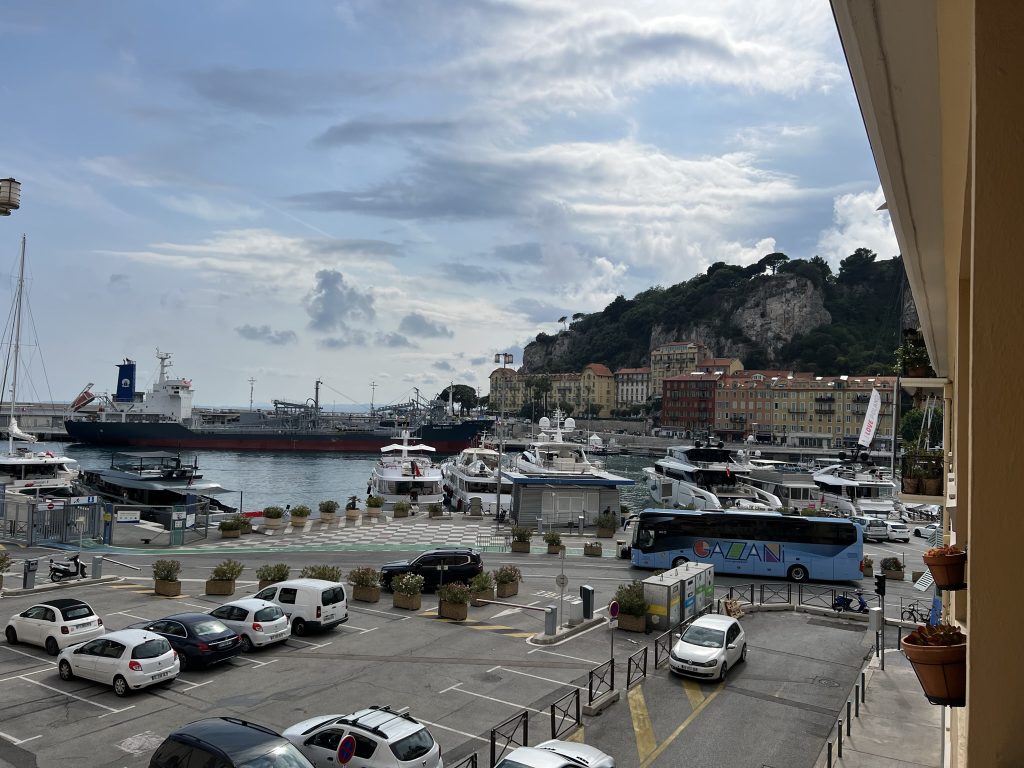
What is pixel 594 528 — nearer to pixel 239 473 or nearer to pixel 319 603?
pixel 319 603

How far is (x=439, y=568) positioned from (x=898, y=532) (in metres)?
29.3

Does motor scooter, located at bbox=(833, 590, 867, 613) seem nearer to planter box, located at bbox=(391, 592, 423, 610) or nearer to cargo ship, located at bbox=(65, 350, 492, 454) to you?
planter box, located at bbox=(391, 592, 423, 610)

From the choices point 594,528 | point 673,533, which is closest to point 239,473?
point 594,528

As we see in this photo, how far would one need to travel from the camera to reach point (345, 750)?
10391mm

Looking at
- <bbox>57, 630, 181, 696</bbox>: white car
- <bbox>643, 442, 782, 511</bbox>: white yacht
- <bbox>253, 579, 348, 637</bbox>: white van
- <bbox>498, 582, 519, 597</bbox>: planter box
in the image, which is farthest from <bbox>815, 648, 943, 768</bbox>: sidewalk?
<bbox>643, 442, 782, 511</bbox>: white yacht

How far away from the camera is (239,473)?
293 ft

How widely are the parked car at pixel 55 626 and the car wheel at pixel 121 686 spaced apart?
3158 mm

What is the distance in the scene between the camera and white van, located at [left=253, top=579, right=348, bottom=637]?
18438mm

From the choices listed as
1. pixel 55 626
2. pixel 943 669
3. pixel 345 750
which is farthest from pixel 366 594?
pixel 943 669

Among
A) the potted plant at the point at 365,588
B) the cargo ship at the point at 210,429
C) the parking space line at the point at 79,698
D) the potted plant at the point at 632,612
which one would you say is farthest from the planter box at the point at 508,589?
the cargo ship at the point at 210,429

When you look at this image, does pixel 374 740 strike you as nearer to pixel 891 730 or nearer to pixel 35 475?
pixel 891 730

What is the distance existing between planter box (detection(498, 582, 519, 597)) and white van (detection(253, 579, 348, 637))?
566 cm

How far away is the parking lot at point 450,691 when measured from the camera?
1240 cm

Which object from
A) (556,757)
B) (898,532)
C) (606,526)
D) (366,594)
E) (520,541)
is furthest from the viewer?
(898,532)
